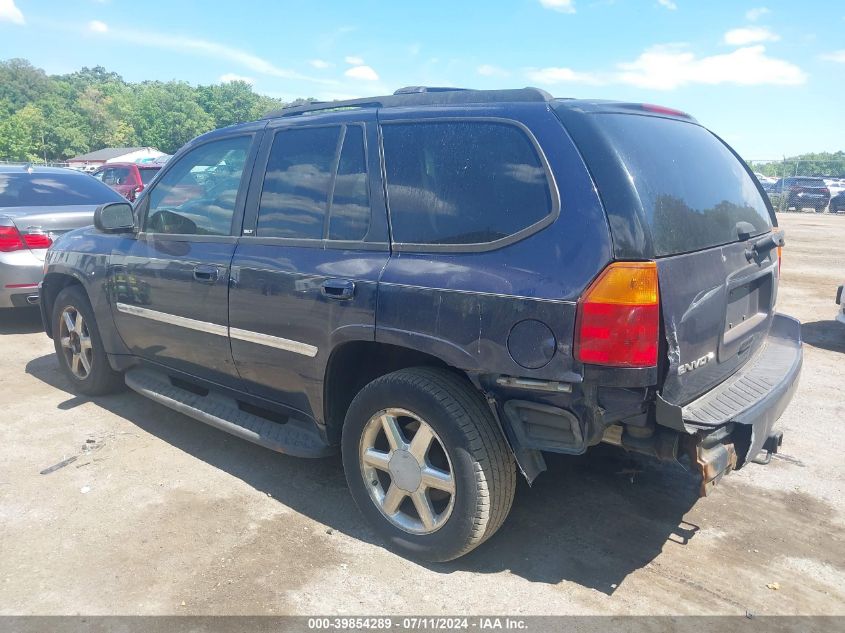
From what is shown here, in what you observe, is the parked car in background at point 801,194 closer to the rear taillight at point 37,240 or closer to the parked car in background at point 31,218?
the parked car in background at point 31,218

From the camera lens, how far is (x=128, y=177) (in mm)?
15664

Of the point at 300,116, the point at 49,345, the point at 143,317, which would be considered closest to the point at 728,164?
the point at 300,116

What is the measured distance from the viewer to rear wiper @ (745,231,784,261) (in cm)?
300

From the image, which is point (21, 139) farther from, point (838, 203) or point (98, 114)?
point (838, 203)

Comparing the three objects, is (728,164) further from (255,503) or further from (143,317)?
(143,317)

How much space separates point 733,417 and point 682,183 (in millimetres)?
995

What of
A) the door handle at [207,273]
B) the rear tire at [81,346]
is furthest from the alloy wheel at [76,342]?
the door handle at [207,273]

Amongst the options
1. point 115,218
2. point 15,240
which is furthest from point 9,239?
point 115,218

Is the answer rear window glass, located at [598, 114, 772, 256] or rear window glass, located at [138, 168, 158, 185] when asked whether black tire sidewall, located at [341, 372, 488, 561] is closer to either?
rear window glass, located at [598, 114, 772, 256]

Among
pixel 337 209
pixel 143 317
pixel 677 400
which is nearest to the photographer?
pixel 677 400

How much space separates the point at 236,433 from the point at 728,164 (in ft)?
9.86

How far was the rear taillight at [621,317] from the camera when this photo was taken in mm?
2287

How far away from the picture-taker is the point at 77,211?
6949 millimetres

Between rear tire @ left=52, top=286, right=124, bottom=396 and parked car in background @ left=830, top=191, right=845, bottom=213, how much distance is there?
3090cm
